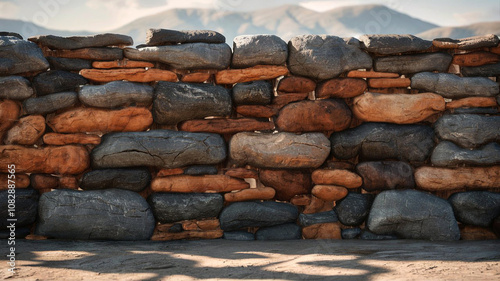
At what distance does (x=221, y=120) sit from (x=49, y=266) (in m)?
1.97

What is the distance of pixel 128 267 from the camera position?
2.77 m

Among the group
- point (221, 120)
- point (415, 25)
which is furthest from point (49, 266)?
point (415, 25)

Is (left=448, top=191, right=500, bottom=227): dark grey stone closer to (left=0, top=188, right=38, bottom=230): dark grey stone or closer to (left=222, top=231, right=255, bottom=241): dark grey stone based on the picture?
(left=222, top=231, right=255, bottom=241): dark grey stone

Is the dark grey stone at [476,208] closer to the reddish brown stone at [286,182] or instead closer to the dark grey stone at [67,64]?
the reddish brown stone at [286,182]

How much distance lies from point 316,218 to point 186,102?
1.69 metres

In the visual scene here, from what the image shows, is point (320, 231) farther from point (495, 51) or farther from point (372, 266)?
point (495, 51)

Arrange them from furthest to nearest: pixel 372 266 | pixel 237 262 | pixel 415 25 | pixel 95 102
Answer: pixel 415 25, pixel 95 102, pixel 237 262, pixel 372 266

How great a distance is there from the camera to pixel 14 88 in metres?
3.76

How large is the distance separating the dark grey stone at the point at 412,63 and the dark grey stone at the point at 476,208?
1.32 m

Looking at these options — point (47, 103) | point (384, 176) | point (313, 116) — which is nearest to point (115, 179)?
point (47, 103)

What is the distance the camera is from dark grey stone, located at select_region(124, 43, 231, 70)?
3.96 meters

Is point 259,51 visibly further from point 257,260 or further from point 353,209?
point 257,260

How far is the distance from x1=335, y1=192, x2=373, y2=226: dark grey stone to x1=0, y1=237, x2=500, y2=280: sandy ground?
0.31m

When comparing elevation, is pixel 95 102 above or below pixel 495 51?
below
